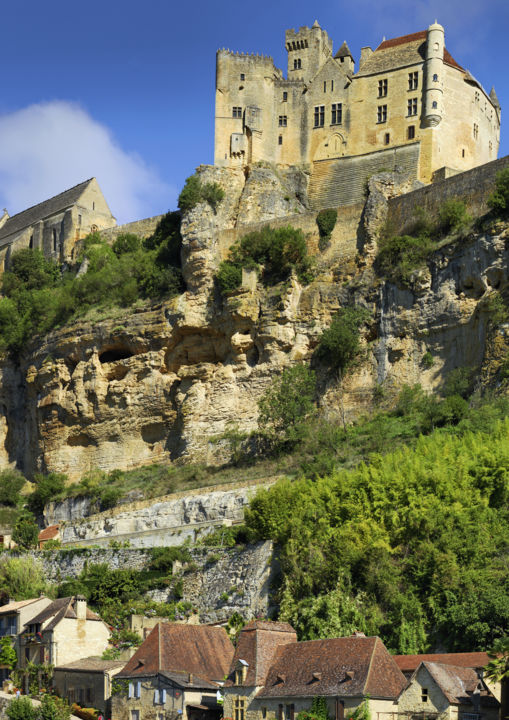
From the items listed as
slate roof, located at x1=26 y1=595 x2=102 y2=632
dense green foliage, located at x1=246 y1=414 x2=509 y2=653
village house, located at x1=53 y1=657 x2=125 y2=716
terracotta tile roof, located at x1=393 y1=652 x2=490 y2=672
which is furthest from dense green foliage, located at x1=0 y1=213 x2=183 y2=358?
terracotta tile roof, located at x1=393 y1=652 x2=490 y2=672

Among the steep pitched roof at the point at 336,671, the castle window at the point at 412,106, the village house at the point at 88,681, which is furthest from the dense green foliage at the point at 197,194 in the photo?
the steep pitched roof at the point at 336,671

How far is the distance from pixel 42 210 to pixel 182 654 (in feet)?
144

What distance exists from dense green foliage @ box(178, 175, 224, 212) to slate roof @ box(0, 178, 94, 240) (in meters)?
13.0

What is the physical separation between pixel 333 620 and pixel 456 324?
1690cm

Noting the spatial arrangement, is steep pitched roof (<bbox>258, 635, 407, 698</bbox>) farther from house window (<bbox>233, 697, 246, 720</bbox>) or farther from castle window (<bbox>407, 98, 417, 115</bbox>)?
castle window (<bbox>407, 98, 417, 115</bbox>)

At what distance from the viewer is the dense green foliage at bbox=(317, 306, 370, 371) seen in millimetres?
53031

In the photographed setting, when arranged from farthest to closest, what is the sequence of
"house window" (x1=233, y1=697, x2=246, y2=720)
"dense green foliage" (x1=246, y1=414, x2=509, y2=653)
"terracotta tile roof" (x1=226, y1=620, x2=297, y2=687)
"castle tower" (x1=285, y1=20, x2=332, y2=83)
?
"castle tower" (x1=285, y1=20, x2=332, y2=83) → "dense green foliage" (x1=246, y1=414, x2=509, y2=653) → "terracotta tile roof" (x1=226, y1=620, x2=297, y2=687) → "house window" (x1=233, y1=697, x2=246, y2=720)

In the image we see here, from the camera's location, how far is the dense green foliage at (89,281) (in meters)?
60.8

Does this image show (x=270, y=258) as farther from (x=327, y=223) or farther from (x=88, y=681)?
(x=88, y=681)

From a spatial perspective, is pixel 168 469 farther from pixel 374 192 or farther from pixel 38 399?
pixel 374 192

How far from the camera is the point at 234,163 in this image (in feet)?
208

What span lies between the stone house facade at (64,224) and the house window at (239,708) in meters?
38.0

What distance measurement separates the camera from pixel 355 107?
63406mm

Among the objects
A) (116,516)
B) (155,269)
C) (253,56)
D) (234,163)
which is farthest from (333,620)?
(253,56)
